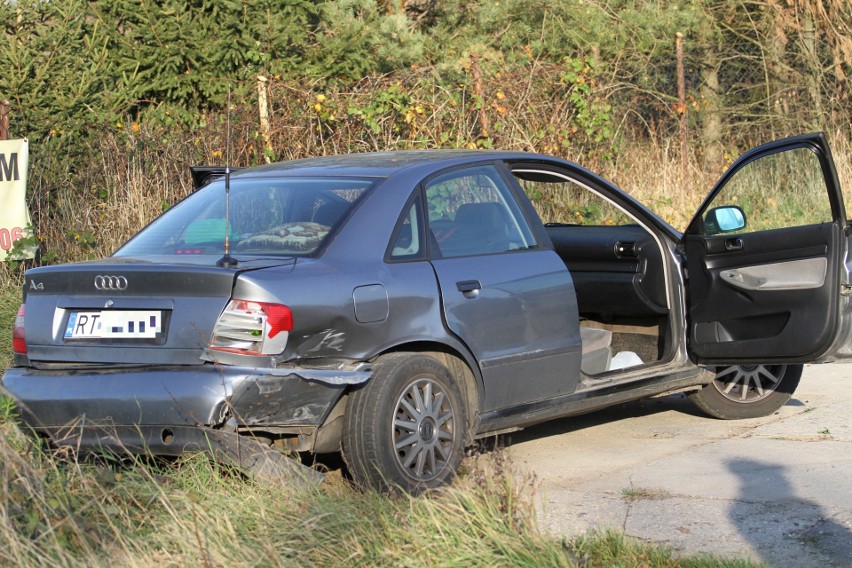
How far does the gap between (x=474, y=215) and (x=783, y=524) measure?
6.54 feet

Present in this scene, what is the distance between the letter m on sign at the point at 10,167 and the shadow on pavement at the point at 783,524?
23.6 feet

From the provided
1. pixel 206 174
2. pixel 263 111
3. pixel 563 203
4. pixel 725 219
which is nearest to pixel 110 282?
pixel 206 174

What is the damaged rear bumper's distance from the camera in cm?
450

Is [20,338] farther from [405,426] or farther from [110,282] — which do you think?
[405,426]

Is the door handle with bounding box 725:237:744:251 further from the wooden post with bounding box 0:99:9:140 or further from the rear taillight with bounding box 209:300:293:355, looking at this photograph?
the wooden post with bounding box 0:99:9:140

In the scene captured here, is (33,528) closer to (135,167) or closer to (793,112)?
(135,167)

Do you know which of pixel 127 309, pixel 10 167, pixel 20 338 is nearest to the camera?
pixel 127 309

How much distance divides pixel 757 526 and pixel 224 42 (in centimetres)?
1201

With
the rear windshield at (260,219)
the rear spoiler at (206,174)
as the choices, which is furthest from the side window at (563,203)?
the rear windshield at (260,219)

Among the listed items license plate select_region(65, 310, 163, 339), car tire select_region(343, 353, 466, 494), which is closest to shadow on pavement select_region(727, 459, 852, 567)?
car tire select_region(343, 353, 466, 494)

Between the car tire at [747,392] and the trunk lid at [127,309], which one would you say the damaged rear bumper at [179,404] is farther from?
the car tire at [747,392]

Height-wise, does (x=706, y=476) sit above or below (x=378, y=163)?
below

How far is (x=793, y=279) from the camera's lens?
20.0 ft

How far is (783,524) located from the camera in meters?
4.68
